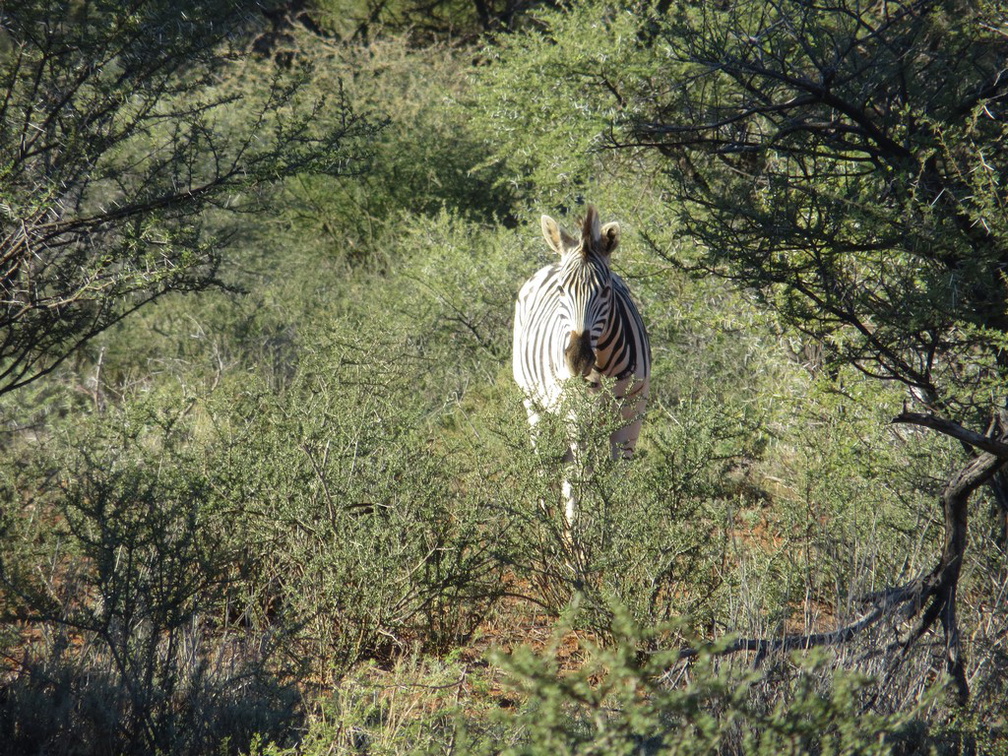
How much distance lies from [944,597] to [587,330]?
8.62 feet

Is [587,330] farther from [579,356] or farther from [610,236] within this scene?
[610,236]

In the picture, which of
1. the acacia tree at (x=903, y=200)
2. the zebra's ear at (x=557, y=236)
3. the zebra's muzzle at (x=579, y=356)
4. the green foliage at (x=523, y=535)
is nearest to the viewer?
the green foliage at (x=523, y=535)

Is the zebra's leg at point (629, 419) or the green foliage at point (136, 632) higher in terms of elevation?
the zebra's leg at point (629, 419)

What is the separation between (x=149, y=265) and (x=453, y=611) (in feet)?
7.33

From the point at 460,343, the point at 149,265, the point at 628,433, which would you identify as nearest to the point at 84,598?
the point at 149,265

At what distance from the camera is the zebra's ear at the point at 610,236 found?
20.5 ft

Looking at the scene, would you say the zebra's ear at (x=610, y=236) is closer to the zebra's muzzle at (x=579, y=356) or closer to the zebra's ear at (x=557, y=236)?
the zebra's ear at (x=557, y=236)

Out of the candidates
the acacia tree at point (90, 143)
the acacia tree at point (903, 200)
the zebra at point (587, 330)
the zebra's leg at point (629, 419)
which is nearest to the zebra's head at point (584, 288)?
the zebra at point (587, 330)

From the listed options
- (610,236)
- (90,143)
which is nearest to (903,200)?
(610,236)

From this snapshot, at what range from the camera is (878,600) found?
3.81 m

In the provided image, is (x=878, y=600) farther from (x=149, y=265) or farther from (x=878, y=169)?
(x=149, y=265)

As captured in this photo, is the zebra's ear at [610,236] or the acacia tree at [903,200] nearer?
the acacia tree at [903,200]

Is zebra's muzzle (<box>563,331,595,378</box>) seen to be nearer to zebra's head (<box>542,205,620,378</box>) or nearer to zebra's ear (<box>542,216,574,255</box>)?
zebra's head (<box>542,205,620,378</box>)

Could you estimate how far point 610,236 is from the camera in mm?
6328
